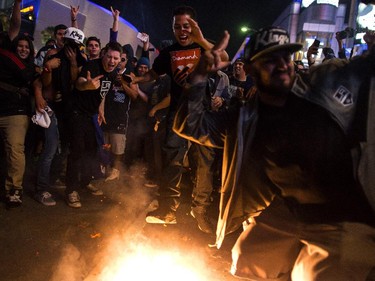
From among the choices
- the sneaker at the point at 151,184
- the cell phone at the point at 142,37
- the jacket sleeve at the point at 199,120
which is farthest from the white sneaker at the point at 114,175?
the jacket sleeve at the point at 199,120

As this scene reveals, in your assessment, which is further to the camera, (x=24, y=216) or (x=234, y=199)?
(x=24, y=216)

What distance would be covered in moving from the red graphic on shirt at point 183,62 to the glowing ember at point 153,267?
6.56ft

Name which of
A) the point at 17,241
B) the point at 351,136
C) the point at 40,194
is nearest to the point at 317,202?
the point at 351,136

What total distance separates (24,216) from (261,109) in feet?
12.3

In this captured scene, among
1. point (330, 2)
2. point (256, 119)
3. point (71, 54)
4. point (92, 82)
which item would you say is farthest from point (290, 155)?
point (330, 2)

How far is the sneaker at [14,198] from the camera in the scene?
4969mm

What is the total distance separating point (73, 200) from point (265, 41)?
3975mm

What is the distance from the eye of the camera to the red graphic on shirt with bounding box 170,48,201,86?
4.24 m

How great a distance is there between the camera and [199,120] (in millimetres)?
2662

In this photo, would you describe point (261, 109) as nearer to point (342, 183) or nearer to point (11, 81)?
point (342, 183)

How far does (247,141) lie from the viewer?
2449 mm

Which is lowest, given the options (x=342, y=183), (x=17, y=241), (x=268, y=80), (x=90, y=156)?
(x=17, y=241)

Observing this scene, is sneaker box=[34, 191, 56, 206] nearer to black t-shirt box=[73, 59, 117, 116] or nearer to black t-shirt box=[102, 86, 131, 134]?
black t-shirt box=[73, 59, 117, 116]

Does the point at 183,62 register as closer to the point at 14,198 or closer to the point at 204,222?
the point at 204,222
